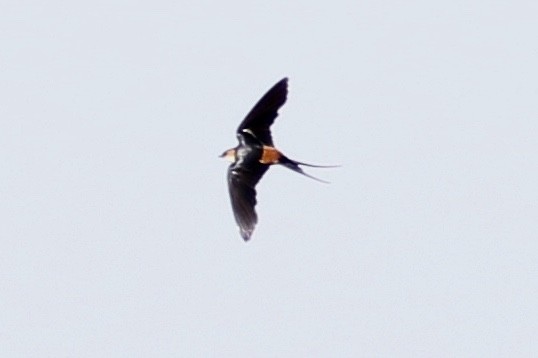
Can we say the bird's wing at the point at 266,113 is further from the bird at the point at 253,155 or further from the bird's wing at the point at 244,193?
the bird's wing at the point at 244,193

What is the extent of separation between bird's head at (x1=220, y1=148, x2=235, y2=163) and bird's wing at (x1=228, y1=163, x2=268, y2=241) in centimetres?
7

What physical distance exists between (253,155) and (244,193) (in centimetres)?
32

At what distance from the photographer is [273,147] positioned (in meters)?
7.29

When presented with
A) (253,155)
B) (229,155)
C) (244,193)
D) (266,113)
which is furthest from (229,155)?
(266,113)

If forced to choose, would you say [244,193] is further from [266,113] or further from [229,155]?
[266,113]

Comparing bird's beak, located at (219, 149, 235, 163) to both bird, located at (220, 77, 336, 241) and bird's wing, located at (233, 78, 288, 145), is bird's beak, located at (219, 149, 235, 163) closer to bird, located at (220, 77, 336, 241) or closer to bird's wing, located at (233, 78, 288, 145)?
bird, located at (220, 77, 336, 241)

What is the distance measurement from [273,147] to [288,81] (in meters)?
0.57

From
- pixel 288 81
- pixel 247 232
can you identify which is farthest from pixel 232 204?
pixel 288 81

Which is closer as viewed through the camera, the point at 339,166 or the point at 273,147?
the point at 339,166

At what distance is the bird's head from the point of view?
7363 millimetres

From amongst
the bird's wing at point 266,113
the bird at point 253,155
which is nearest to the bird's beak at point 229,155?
the bird at point 253,155

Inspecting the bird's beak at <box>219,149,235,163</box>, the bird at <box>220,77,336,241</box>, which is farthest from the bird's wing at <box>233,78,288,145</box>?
the bird's beak at <box>219,149,235,163</box>

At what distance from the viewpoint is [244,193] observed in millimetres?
7172

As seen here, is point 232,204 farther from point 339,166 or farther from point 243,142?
point 339,166
